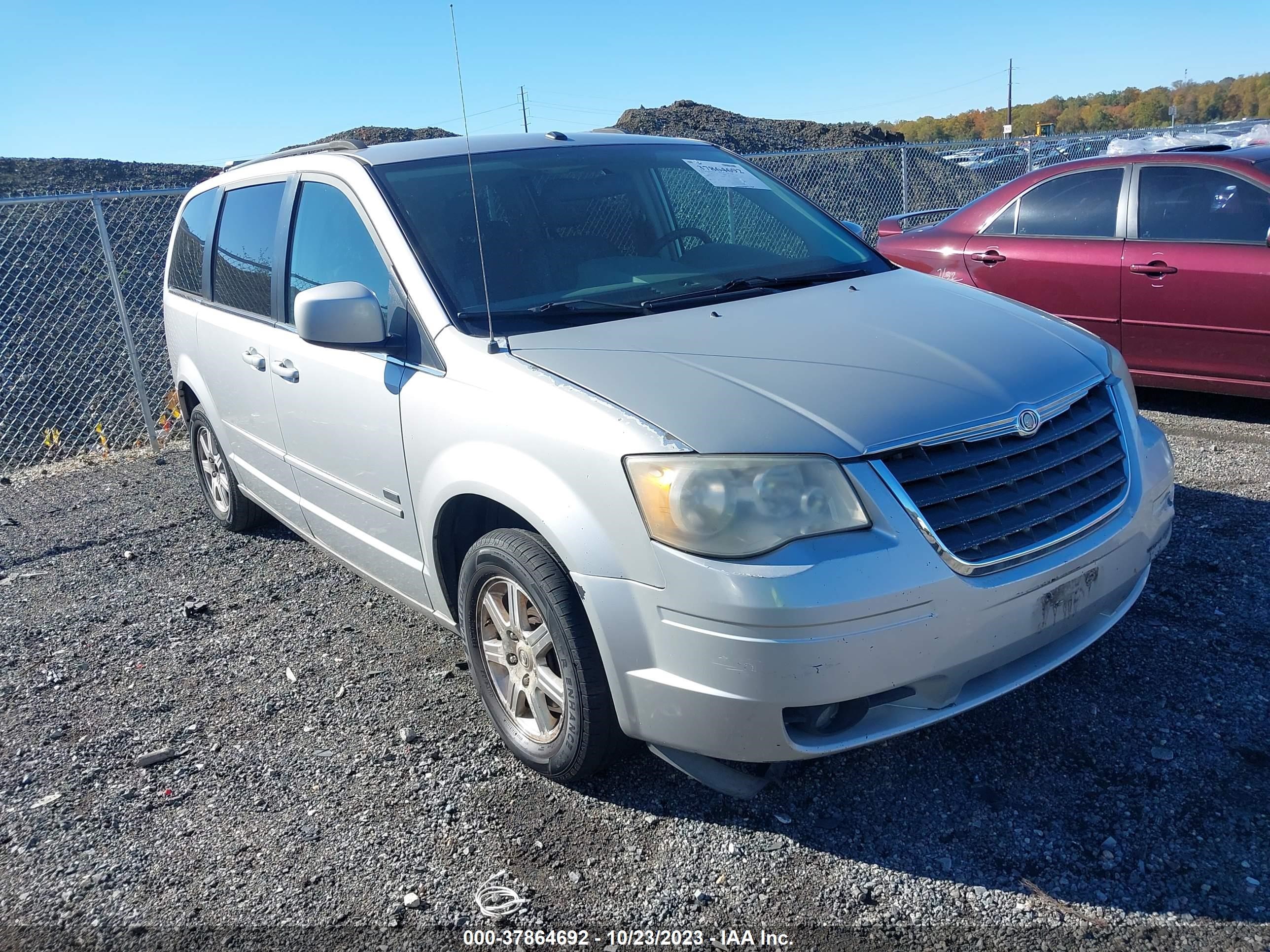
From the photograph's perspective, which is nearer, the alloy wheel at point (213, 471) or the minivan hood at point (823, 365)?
the minivan hood at point (823, 365)

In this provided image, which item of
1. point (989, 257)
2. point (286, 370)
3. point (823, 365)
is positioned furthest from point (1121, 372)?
point (989, 257)

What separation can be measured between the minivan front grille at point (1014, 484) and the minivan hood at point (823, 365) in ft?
0.25

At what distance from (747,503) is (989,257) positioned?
511 centimetres

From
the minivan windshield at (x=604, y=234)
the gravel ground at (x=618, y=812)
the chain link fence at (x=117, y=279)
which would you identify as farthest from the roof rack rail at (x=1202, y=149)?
the minivan windshield at (x=604, y=234)

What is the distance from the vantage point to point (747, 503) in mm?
2432

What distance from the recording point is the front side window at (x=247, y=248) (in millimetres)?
4309

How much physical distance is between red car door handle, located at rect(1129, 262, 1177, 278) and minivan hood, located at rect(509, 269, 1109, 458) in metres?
3.04

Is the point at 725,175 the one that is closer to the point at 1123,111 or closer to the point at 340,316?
the point at 340,316

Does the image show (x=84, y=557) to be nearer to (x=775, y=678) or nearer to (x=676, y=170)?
(x=676, y=170)

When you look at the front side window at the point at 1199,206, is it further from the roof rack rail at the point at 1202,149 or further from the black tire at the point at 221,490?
the black tire at the point at 221,490

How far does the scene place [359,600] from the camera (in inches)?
186

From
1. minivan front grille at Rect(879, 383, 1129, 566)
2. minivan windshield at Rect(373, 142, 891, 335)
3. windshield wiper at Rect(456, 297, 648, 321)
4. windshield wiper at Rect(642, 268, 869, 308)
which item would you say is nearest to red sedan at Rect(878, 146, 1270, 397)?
minivan windshield at Rect(373, 142, 891, 335)

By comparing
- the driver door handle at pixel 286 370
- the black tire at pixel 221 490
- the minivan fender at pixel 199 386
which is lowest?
the black tire at pixel 221 490

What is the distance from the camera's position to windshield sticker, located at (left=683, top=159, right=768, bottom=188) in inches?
169
